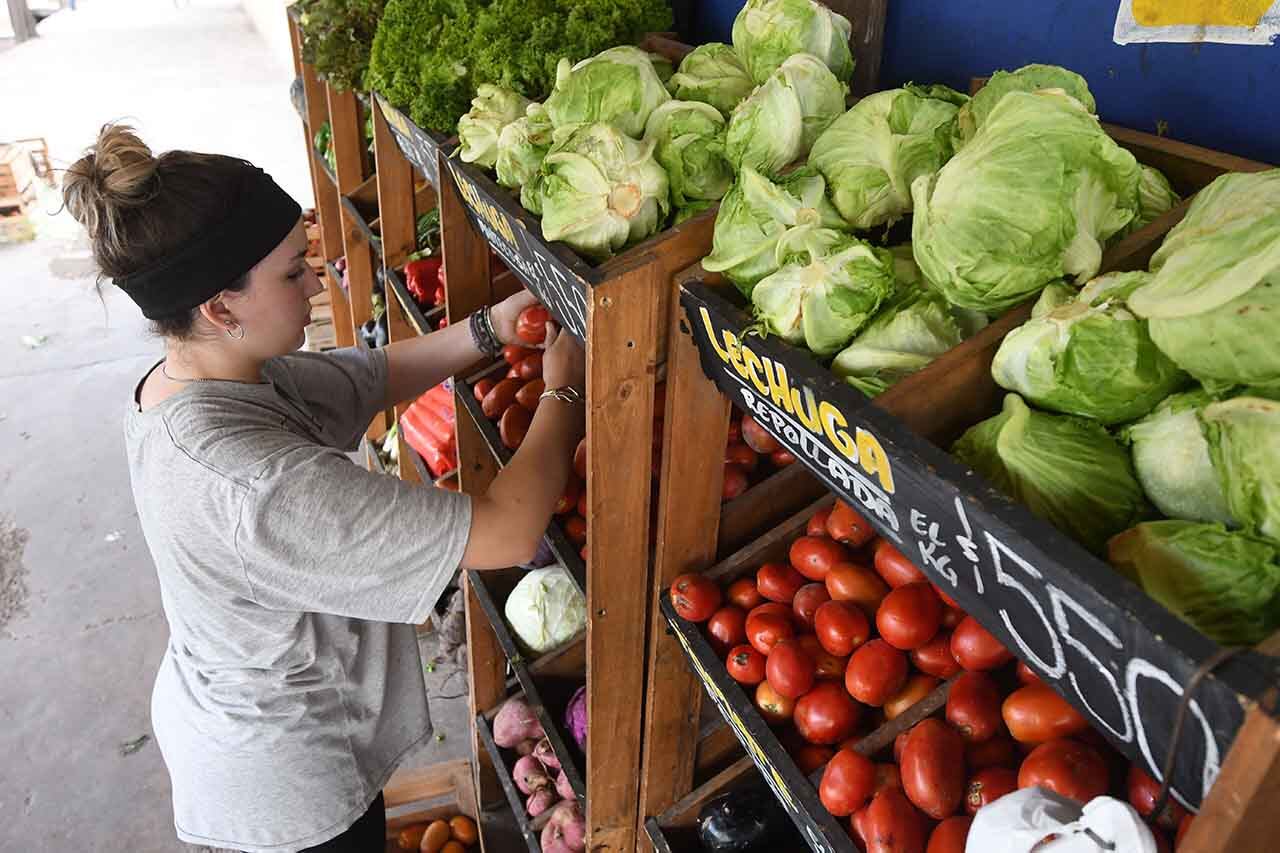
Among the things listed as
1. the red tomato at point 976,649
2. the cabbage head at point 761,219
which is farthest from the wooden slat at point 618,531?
the red tomato at point 976,649

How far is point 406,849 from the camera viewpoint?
10.6 feet

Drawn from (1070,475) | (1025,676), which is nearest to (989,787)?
(1025,676)

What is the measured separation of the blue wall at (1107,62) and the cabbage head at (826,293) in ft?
1.99

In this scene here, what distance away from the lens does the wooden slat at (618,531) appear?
1.47 metres

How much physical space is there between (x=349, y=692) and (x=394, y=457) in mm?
2386

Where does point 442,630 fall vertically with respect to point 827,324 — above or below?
below

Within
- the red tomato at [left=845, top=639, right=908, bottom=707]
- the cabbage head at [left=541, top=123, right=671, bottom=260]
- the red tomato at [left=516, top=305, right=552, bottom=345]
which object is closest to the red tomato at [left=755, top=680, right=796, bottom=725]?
the red tomato at [left=845, top=639, right=908, bottom=707]

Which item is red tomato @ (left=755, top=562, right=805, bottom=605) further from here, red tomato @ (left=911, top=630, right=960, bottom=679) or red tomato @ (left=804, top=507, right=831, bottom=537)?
red tomato @ (left=911, top=630, right=960, bottom=679)

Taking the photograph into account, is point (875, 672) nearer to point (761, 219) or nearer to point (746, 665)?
point (746, 665)

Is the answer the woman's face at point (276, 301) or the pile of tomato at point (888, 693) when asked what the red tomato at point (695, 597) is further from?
the woman's face at point (276, 301)

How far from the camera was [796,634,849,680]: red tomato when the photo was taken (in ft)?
5.54

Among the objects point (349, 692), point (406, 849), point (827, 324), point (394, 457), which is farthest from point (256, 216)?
point (394, 457)

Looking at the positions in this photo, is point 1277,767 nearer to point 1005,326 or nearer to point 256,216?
point 1005,326

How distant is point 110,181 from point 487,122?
740mm
